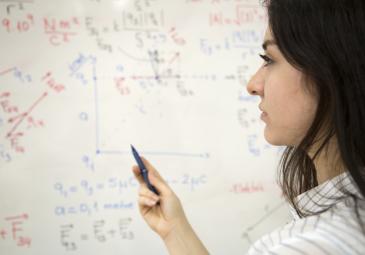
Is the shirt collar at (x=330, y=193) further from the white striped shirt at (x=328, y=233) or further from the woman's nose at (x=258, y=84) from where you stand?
the woman's nose at (x=258, y=84)

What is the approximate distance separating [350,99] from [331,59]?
63 millimetres

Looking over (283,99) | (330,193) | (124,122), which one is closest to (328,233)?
(330,193)

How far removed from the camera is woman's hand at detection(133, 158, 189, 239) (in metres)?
0.71

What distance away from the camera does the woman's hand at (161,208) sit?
710 mm

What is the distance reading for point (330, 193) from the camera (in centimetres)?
52

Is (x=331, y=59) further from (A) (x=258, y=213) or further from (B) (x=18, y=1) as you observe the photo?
(B) (x=18, y=1)

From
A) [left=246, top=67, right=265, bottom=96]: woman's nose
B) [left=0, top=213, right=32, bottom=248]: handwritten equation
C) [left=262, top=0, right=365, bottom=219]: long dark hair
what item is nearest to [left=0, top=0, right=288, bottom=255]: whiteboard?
[left=0, top=213, right=32, bottom=248]: handwritten equation

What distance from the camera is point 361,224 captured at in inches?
17.1

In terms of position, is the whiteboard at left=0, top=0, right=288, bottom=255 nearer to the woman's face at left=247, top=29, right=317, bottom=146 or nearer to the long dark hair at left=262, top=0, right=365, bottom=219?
the woman's face at left=247, top=29, right=317, bottom=146

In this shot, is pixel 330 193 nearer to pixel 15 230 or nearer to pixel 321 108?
pixel 321 108

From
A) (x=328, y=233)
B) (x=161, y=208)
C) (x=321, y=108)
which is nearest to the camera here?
(x=328, y=233)

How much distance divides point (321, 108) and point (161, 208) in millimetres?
380

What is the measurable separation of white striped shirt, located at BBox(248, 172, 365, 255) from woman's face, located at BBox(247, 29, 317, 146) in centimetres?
11

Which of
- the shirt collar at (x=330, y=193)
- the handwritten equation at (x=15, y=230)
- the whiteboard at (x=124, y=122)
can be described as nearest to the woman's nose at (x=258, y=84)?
the shirt collar at (x=330, y=193)
